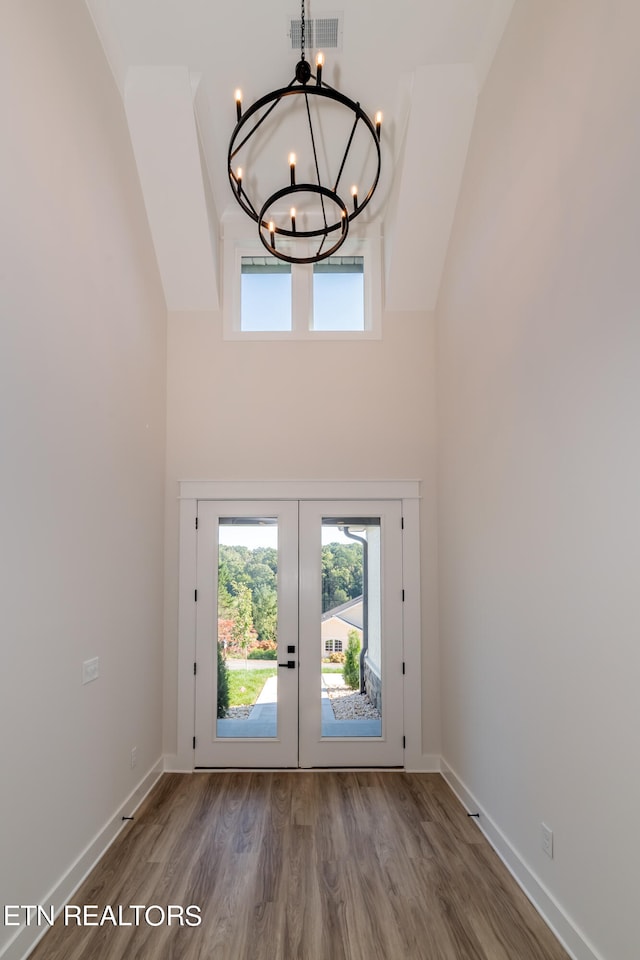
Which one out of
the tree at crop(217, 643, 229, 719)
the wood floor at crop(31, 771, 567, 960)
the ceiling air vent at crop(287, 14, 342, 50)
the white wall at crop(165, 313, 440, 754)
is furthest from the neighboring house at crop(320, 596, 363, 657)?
the ceiling air vent at crop(287, 14, 342, 50)

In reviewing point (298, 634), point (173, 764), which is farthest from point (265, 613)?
point (173, 764)

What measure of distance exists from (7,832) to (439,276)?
13.7 ft

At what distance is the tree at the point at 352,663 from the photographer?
4.31m

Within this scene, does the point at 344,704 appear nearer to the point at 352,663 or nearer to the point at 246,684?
the point at 352,663

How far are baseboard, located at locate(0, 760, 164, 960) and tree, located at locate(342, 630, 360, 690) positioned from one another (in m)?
1.50

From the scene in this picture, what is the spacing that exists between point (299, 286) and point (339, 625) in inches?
106

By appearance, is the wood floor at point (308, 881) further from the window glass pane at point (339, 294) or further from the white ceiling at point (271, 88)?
the white ceiling at point (271, 88)

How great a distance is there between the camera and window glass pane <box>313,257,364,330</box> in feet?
15.2

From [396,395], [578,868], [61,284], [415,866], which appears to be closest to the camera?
[578,868]

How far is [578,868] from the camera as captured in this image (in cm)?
222

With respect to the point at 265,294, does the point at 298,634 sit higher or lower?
lower

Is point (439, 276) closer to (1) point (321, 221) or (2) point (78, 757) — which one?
(1) point (321, 221)

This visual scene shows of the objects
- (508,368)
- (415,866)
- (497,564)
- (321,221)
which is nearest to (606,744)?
(497,564)

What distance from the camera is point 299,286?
459 centimetres
